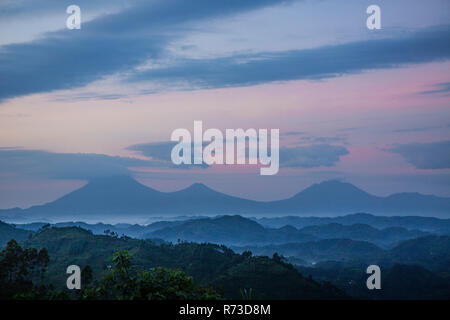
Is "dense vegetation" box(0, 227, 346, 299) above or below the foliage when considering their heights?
below

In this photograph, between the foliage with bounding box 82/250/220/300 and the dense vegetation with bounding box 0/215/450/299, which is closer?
the foliage with bounding box 82/250/220/300

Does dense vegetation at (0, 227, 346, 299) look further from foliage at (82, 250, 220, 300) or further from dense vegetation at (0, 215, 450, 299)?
foliage at (82, 250, 220, 300)

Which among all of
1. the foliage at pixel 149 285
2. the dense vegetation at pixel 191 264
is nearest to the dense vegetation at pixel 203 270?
the dense vegetation at pixel 191 264

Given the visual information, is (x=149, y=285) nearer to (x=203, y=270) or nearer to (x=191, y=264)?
(x=203, y=270)

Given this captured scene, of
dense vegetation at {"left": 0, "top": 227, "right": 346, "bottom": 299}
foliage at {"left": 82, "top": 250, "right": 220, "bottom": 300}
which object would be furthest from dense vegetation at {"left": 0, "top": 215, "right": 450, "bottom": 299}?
foliage at {"left": 82, "top": 250, "right": 220, "bottom": 300}

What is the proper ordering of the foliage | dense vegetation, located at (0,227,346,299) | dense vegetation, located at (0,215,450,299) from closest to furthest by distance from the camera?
the foliage, dense vegetation, located at (0,215,450,299), dense vegetation, located at (0,227,346,299)

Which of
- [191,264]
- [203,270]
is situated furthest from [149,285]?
[191,264]

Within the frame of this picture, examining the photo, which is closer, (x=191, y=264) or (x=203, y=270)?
(x=203, y=270)

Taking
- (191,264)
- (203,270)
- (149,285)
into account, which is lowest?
(203,270)

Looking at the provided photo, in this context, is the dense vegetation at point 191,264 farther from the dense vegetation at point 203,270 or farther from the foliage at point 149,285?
the foliage at point 149,285

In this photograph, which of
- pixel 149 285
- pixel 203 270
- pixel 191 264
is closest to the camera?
pixel 149 285
